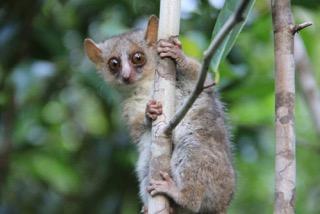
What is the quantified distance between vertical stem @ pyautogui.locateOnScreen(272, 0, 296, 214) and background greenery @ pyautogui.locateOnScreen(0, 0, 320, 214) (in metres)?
2.66

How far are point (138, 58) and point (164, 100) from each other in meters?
1.83

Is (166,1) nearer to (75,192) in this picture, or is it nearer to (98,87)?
(98,87)

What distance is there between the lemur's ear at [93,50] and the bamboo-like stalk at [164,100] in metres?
2.43

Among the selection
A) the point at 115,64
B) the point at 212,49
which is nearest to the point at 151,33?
the point at 115,64

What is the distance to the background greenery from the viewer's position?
7516 mm

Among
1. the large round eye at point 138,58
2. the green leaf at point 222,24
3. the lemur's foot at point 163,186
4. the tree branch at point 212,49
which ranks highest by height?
the large round eye at point 138,58

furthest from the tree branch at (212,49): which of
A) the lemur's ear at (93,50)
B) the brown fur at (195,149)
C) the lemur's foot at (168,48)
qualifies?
the lemur's ear at (93,50)

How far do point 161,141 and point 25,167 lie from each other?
4221 mm

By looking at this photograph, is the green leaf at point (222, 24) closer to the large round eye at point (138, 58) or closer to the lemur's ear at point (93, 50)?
the large round eye at point (138, 58)

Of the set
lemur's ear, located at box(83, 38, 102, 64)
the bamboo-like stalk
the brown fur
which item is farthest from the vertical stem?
lemur's ear, located at box(83, 38, 102, 64)

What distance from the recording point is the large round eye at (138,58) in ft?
20.0

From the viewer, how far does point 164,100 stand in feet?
14.2

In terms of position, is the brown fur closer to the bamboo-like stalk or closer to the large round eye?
the large round eye

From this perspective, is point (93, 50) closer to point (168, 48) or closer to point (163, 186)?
point (168, 48)
